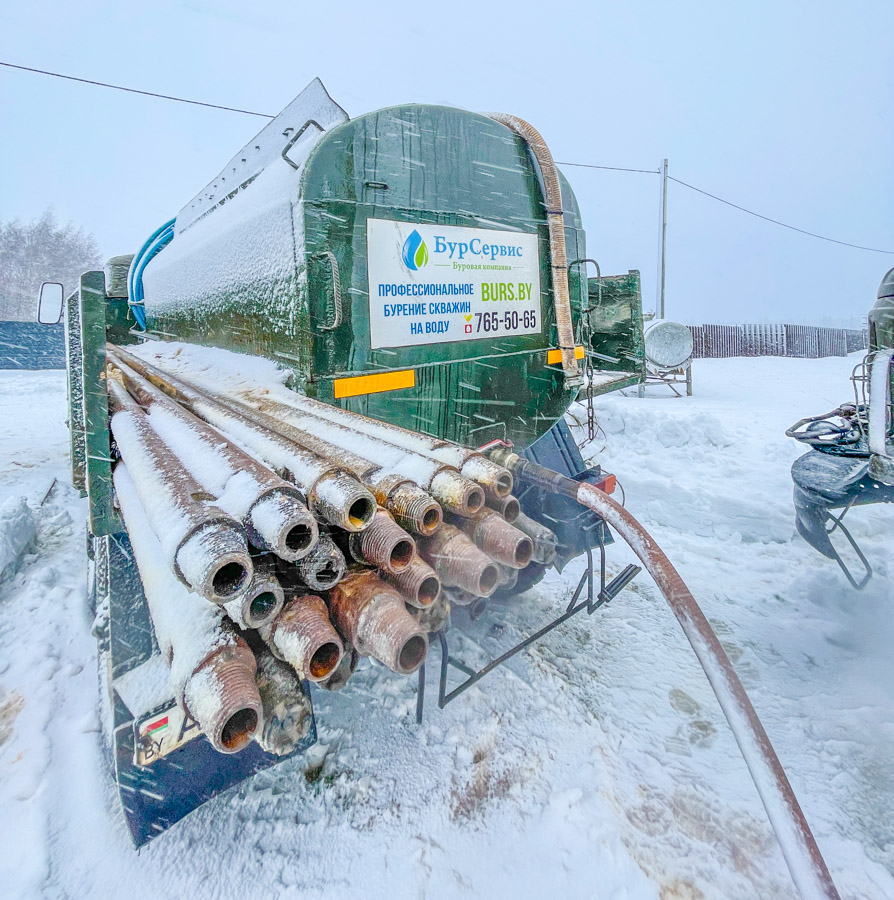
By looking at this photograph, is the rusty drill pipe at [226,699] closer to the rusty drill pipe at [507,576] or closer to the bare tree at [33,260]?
the rusty drill pipe at [507,576]

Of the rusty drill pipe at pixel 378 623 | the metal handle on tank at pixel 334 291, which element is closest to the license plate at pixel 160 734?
the rusty drill pipe at pixel 378 623

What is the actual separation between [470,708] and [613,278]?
11.8 feet

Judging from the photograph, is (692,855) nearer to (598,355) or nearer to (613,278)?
(598,355)

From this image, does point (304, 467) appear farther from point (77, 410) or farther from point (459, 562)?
point (77, 410)

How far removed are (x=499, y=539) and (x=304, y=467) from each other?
582mm

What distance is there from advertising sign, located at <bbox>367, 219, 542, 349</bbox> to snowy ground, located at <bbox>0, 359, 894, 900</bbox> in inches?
75.6

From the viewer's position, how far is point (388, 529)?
1.27m

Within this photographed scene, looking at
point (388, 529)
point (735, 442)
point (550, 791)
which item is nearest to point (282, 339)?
point (388, 529)

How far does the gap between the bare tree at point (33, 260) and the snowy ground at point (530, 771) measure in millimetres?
35768

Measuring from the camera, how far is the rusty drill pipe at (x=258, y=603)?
109cm

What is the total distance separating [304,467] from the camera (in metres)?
1.44

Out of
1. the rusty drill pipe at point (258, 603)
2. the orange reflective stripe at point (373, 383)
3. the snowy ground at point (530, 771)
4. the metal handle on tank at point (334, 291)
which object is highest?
the metal handle on tank at point (334, 291)

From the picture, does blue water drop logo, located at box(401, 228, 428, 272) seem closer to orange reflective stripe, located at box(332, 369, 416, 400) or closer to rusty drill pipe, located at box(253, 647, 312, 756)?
orange reflective stripe, located at box(332, 369, 416, 400)

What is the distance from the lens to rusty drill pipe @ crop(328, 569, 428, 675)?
3.91 ft
